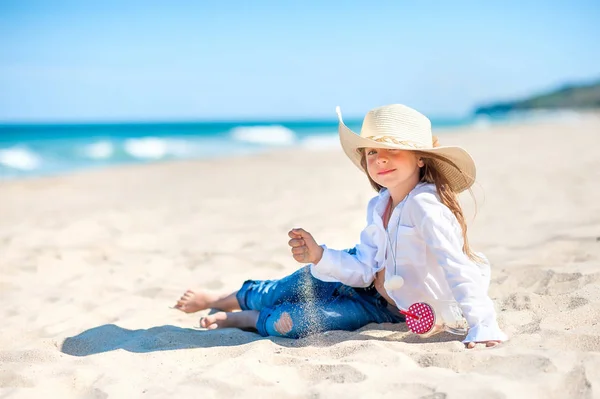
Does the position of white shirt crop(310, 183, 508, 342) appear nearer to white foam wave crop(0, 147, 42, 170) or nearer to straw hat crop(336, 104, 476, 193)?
straw hat crop(336, 104, 476, 193)

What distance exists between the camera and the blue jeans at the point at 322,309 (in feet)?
9.64

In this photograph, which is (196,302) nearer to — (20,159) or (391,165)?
(391,165)

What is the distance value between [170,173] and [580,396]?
32.9 ft

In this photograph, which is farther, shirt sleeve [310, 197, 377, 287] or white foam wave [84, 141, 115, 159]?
white foam wave [84, 141, 115, 159]

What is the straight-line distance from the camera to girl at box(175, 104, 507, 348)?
8.53 feet

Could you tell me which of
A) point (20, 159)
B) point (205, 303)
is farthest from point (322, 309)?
point (20, 159)

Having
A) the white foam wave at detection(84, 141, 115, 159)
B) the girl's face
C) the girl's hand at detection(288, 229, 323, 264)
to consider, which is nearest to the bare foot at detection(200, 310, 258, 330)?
the girl's hand at detection(288, 229, 323, 264)

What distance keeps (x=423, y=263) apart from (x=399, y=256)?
0.34 feet

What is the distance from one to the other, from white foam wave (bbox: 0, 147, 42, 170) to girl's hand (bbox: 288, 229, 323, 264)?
45.6 feet

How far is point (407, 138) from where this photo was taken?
8.84 ft

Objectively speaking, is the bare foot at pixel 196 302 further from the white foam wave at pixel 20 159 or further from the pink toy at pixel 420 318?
the white foam wave at pixel 20 159

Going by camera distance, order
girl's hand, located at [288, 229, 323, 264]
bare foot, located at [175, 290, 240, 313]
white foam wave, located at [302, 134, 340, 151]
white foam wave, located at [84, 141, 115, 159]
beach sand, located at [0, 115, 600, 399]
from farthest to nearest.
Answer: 1. white foam wave, located at [302, 134, 340, 151]
2. white foam wave, located at [84, 141, 115, 159]
3. bare foot, located at [175, 290, 240, 313]
4. girl's hand, located at [288, 229, 323, 264]
5. beach sand, located at [0, 115, 600, 399]

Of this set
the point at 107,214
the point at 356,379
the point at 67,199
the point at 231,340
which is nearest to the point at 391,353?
the point at 356,379

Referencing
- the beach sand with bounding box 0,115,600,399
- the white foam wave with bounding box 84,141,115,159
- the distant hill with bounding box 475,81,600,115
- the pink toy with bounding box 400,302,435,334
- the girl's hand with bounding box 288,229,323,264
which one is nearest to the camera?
the beach sand with bounding box 0,115,600,399
